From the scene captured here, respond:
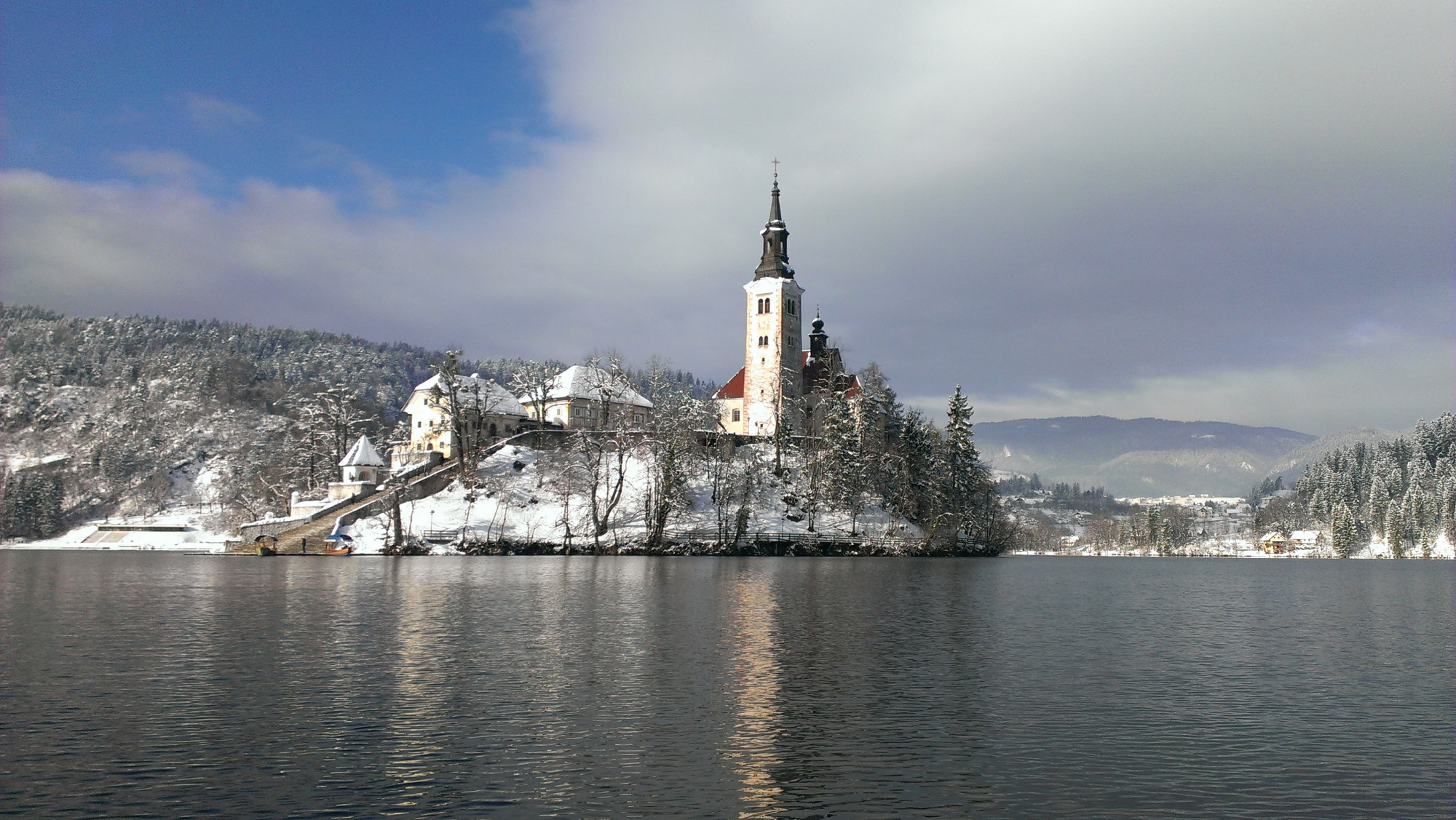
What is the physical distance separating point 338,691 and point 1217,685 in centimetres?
2207

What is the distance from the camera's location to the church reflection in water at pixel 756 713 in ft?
51.0

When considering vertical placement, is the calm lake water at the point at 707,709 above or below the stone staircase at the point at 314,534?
below

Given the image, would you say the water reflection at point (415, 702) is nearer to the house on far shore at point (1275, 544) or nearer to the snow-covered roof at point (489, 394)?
the snow-covered roof at point (489, 394)

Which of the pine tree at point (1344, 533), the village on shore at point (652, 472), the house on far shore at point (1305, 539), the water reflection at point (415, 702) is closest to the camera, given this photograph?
the water reflection at point (415, 702)

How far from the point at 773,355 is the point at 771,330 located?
3080 mm

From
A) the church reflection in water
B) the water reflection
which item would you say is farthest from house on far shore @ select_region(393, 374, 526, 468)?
the church reflection in water

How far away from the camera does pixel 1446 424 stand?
16612cm

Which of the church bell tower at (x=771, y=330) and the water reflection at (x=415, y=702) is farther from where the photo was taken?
the church bell tower at (x=771, y=330)

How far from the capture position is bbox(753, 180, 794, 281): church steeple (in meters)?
120

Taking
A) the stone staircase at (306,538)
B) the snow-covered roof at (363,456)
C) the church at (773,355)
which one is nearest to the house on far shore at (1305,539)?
the church at (773,355)

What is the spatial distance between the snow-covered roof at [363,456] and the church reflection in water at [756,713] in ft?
216

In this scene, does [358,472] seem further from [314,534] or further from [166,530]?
[166,530]

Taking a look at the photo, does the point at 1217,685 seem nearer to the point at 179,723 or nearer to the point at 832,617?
the point at 832,617

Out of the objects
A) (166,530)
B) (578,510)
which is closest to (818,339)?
(578,510)
